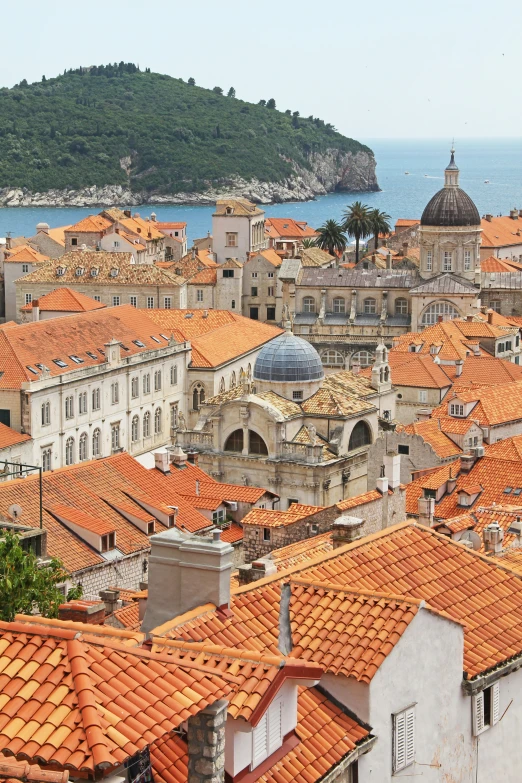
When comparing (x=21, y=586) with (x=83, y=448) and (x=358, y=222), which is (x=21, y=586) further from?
(x=358, y=222)

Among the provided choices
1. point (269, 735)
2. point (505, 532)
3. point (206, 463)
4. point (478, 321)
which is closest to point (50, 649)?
point (269, 735)

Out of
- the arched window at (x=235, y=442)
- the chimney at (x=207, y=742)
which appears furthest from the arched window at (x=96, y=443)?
the chimney at (x=207, y=742)

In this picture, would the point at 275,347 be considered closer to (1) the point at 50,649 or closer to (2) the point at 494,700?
(2) the point at 494,700

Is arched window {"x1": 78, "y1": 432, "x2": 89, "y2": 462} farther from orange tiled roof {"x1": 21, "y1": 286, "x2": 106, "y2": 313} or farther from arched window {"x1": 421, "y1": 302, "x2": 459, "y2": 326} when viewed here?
arched window {"x1": 421, "y1": 302, "x2": 459, "y2": 326}

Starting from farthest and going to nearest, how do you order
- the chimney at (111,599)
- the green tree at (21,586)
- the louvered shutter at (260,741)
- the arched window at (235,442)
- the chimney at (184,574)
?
the arched window at (235,442) → the chimney at (111,599) → the green tree at (21,586) → the chimney at (184,574) → the louvered shutter at (260,741)

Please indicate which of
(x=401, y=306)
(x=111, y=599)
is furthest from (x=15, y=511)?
(x=401, y=306)

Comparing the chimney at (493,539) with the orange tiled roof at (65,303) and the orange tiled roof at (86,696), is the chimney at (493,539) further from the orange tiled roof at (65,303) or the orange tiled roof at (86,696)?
the orange tiled roof at (65,303)
